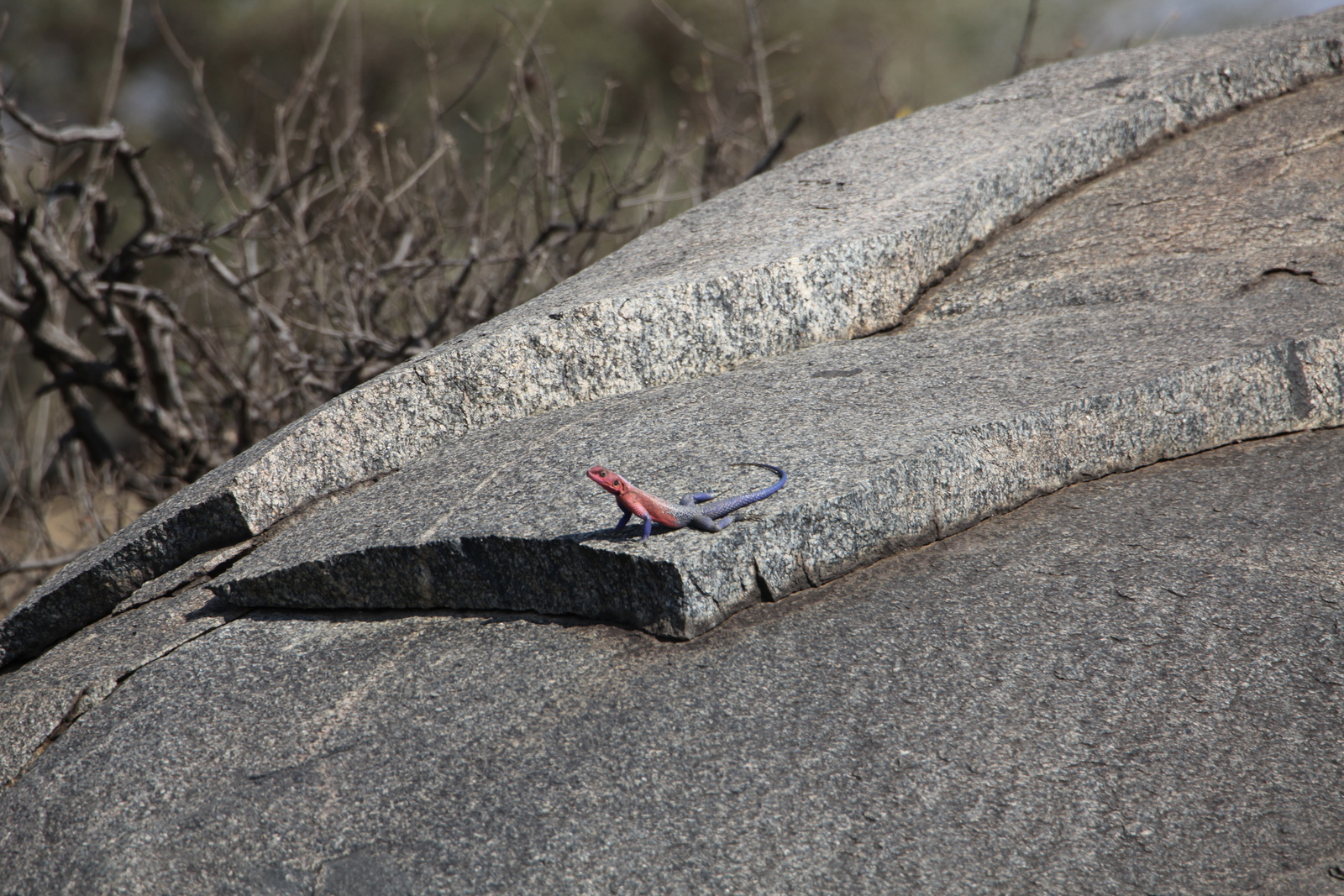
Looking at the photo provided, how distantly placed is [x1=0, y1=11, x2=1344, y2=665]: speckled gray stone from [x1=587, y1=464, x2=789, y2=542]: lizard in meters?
0.95

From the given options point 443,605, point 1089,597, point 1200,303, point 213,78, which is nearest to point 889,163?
point 1200,303

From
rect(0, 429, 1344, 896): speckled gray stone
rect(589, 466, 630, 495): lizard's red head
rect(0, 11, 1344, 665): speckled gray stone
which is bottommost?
rect(0, 429, 1344, 896): speckled gray stone

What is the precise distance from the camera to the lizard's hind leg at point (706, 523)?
2.10 m

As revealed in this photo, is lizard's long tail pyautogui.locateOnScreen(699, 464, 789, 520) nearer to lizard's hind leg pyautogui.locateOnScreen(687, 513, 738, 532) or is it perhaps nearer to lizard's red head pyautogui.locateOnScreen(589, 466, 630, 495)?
lizard's hind leg pyautogui.locateOnScreen(687, 513, 738, 532)

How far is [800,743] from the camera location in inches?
73.7

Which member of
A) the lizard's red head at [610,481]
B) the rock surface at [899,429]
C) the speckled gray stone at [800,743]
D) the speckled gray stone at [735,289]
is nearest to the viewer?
the speckled gray stone at [800,743]

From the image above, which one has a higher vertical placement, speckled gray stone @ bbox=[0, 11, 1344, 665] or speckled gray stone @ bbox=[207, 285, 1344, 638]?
speckled gray stone @ bbox=[0, 11, 1344, 665]

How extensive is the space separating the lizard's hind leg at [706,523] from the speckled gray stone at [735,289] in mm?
1003

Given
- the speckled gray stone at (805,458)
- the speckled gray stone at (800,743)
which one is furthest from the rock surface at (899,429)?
the speckled gray stone at (800,743)

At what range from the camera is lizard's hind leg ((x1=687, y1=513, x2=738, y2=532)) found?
210 centimetres

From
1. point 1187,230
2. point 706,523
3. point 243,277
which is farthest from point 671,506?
point 243,277

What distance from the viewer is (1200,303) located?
3.00 meters

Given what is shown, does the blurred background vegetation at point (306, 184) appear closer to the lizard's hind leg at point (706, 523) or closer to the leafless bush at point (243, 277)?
the leafless bush at point (243, 277)

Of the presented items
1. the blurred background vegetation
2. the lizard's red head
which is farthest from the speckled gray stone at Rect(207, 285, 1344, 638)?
the blurred background vegetation
